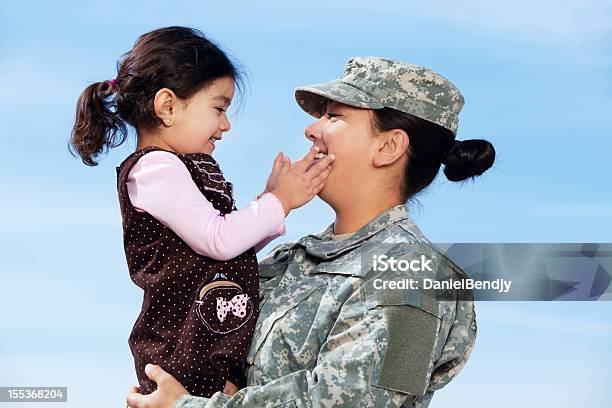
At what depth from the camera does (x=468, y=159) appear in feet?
12.5

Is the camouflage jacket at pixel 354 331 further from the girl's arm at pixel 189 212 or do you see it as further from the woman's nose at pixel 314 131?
the woman's nose at pixel 314 131

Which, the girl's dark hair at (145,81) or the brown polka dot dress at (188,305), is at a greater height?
the girl's dark hair at (145,81)

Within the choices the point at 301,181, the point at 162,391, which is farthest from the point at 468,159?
the point at 162,391

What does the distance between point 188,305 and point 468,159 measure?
125 cm

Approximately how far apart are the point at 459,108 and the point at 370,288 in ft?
3.12

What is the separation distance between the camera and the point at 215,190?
3553 millimetres

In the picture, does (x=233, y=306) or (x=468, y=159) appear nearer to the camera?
(x=233, y=306)

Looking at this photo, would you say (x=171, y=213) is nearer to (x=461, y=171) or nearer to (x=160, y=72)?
(x=160, y=72)

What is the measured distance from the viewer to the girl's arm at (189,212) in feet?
11.1

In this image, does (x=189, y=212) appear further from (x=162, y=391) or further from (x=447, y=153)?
(x=447, y=153)

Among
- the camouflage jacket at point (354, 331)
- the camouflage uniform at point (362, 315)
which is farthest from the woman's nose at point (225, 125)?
the camouflage jacket at point (354, 331)

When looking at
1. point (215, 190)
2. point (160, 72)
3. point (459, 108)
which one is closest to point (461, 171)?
point (459, 108)

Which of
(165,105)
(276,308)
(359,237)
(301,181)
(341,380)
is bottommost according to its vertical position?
(341,380)

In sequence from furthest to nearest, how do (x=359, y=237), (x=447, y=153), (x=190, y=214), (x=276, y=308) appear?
(x=447, y=153) < (x=359, y=237) < (x=276, y=308) < (x=190, y=214)
